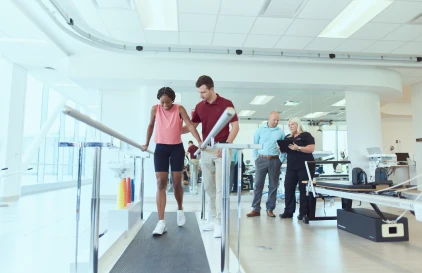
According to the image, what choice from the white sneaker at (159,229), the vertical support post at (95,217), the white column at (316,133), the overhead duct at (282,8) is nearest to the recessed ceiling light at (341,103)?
the white column at (316,133)

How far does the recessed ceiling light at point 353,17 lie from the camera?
4.06 meters

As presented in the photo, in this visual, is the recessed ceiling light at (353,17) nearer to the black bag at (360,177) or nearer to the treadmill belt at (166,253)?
the black bag at (360,177)

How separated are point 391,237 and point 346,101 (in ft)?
15.5

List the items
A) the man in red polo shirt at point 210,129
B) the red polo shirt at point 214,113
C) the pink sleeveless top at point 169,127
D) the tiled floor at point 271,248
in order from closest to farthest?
the tiled floor at point 271,248
the man in red polo shirt at point 210,129
the red polo shirt at point 214,113
the pink sleeveless top at point 169,127

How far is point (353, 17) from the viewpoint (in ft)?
14.7

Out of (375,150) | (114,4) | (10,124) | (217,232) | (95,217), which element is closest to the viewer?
(95,217)

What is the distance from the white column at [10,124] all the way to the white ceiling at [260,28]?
2922 millimetres

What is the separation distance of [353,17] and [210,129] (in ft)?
11.1

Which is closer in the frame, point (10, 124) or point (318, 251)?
point (318, 251)

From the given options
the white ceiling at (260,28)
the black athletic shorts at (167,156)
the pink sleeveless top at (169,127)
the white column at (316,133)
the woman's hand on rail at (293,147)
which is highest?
the white ceiling at (260,28)

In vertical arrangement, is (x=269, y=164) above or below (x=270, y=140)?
below

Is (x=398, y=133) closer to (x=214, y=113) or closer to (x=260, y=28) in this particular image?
(x=260, y=28)

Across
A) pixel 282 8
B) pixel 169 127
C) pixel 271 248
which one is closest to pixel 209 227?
pixel 271 248

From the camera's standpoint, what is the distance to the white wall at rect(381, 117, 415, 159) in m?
11.9
